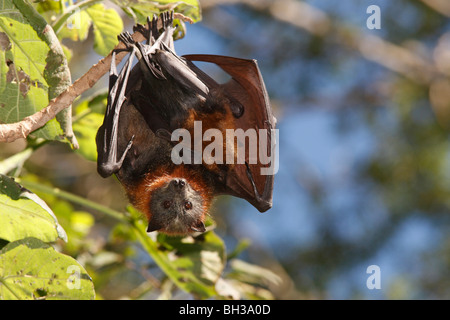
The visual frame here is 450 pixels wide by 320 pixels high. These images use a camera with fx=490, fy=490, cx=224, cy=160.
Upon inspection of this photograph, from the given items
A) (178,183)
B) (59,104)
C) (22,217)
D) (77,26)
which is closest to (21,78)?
(59,104)

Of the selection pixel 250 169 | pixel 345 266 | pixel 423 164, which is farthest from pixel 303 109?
pixel 250 169

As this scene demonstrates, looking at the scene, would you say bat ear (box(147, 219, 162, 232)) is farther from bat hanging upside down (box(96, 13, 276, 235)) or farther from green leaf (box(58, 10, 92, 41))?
green leaf (box(58, 10, 92, 41))

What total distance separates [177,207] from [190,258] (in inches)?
19.7

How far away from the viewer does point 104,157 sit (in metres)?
2.85

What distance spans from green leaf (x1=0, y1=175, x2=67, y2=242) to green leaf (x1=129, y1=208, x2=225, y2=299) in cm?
119

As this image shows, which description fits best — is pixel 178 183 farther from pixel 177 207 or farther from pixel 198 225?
pixel 198 225

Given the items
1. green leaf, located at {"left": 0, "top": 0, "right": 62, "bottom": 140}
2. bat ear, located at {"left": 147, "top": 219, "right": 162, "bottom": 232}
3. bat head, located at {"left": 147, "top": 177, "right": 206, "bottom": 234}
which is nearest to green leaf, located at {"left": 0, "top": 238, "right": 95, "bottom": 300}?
green leaf, located at {"left": 0, "top": 0, "right": 62, "bottom": 140}

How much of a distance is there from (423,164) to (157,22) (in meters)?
7.43

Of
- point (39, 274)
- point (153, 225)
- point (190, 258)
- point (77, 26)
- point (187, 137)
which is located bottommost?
point (190, 258)

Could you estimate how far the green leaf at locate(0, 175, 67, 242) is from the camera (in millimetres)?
2254

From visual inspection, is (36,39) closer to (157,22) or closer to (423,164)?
(157,22)

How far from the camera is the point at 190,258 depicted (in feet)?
11.9

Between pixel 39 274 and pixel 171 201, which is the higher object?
pixel 171 201

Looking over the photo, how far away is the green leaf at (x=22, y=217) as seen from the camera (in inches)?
88.7
